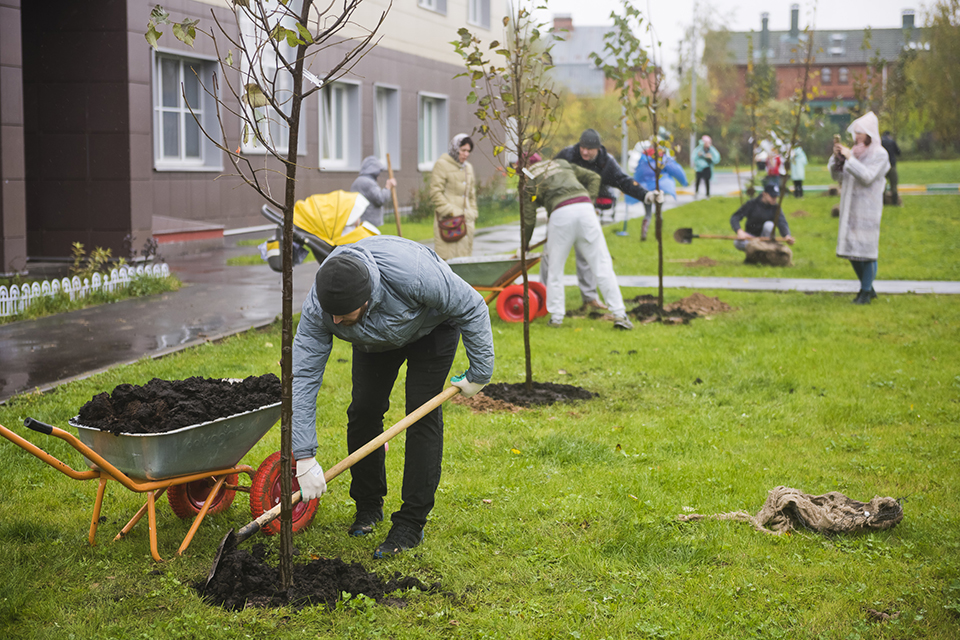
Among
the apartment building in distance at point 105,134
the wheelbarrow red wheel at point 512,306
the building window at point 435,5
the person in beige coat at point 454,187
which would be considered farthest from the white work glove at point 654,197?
the building window at point 435,5

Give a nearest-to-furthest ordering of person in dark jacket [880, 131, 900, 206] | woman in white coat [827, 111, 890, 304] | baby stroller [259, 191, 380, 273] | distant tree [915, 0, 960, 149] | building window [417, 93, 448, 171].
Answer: baby stroller [259, 191, 380, 273]
woman in white coat [827, 111, 890, 304]
person in dark jacket [880, 131, 900, 206]
building window [417, 93, 448, 171]
distant tree [915, 0, 960, 149]

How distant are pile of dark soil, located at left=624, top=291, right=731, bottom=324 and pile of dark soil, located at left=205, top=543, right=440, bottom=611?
21.0 ft

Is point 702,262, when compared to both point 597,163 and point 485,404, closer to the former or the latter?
point 597,163

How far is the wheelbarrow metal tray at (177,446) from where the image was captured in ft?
11.3

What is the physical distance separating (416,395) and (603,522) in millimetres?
1093

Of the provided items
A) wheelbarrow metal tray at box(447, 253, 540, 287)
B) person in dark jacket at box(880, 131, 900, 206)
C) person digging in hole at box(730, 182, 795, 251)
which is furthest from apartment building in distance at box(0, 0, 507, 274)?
person in dark jacket at box(880, 131, 900, 206)

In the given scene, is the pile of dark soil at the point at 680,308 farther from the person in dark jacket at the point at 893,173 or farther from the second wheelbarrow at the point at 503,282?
the person in dark jacket at the point at 893,173

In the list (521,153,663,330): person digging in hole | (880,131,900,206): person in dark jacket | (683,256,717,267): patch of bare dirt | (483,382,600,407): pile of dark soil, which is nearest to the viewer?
(483,382,600,407): pile of dark soil

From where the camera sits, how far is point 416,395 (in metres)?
3.88

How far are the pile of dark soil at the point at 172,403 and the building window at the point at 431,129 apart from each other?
2093 centimetres

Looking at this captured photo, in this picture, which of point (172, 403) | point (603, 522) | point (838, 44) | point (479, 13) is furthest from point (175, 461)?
point (838, 44)

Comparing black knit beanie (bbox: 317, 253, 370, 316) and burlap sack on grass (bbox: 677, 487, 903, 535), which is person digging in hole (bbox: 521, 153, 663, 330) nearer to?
burlap sack on grass (bbox: 677, 487, 903, 535)

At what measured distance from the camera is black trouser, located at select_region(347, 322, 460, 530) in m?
3.88

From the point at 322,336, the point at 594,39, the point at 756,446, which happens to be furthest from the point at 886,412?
the point at 594,39
